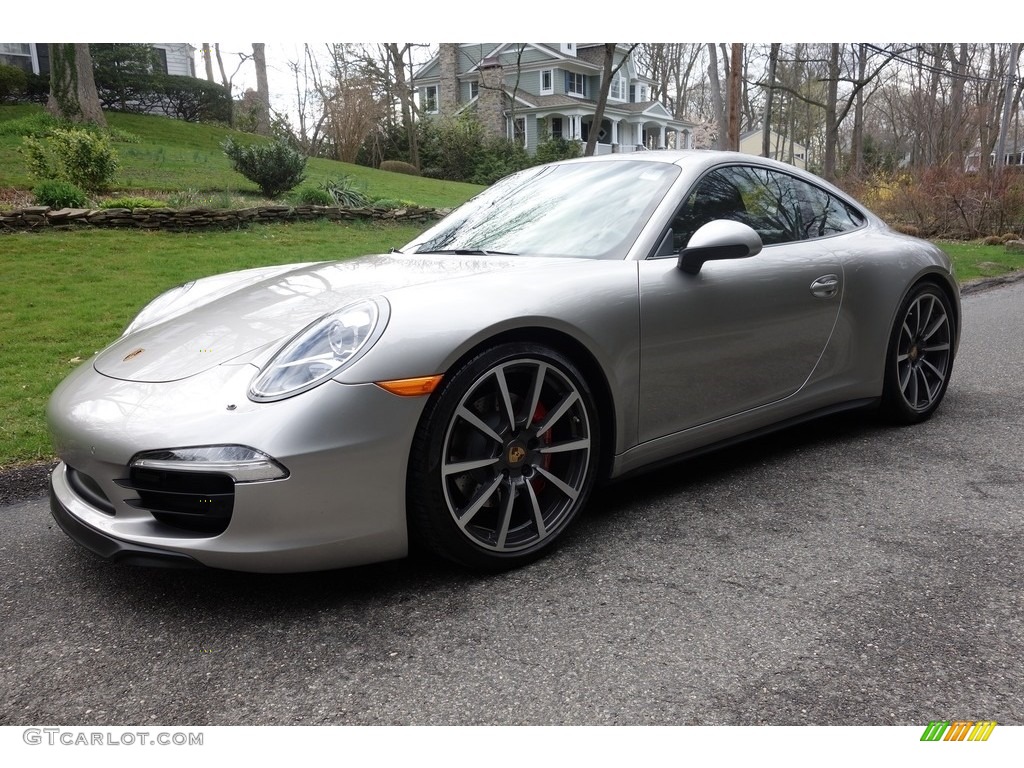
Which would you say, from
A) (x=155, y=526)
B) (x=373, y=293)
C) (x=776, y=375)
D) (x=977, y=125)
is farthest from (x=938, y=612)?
(x=977, y=125)

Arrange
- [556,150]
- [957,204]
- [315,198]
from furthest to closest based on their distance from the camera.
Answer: [556,150], [957,204], [315,198]

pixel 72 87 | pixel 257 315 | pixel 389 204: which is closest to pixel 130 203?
pixel 389 204

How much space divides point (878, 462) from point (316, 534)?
2.58 m

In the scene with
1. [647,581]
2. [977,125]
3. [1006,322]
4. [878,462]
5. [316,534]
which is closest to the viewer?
[316,534]

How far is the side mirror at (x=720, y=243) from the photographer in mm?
2916

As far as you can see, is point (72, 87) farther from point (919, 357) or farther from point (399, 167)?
point (919, 357)

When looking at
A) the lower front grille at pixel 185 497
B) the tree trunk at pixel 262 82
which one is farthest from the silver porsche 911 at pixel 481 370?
the tree trunk at pixel 262 82

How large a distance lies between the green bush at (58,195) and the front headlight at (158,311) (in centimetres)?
915

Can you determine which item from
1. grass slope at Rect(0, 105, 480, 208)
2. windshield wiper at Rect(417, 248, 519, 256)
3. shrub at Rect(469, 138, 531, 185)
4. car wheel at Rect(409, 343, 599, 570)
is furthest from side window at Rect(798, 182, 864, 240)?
shrub at Rect(469, 138, 531, 185)

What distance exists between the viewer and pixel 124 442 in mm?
2248

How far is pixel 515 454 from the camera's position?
259 cm

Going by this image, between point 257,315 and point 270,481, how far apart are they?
82 cm

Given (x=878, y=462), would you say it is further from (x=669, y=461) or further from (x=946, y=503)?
(x=669, y=461)
